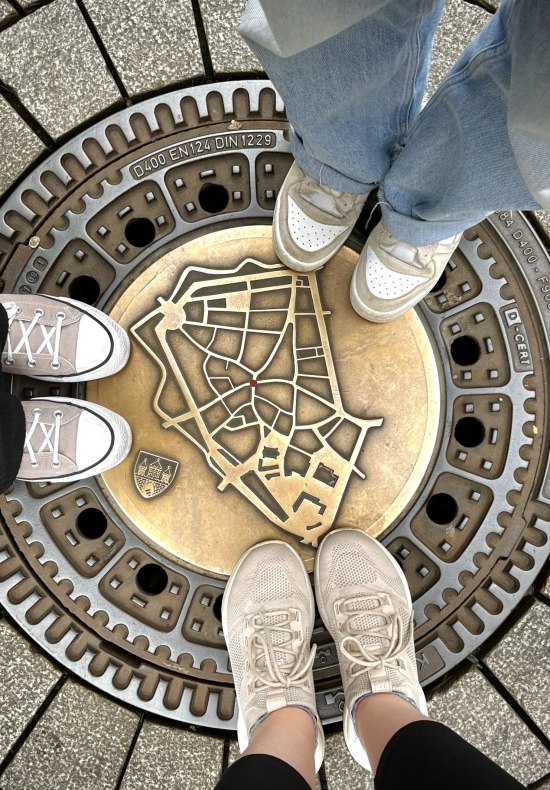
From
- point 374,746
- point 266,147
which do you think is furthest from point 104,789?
point 266,147

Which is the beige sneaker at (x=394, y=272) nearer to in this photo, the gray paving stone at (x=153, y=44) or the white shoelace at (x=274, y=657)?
the gray paving stone at (x=153, y=44)

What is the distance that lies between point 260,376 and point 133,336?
0.32m

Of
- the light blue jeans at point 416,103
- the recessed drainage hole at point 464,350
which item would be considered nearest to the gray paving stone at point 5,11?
the light blue jeans at point 416,103

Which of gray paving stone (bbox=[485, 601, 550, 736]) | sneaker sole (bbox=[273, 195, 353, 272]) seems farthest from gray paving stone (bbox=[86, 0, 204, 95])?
gray paving stone (bbox=[485, 601, 550, 736])

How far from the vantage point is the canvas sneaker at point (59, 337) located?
123 cm

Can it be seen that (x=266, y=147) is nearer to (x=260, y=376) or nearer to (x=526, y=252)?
(x=260, y=376)

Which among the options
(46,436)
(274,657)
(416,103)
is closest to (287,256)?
(416,103)

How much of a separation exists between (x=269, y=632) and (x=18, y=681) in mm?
613

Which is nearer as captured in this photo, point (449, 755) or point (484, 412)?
point (449, 755)

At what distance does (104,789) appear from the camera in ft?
4.24

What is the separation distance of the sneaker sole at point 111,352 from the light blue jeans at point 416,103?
1.90ft

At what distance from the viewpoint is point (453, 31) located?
4.41ft

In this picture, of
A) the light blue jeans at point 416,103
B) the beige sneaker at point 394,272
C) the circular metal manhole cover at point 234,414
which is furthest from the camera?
the circular metal manhole cover at point 234,414

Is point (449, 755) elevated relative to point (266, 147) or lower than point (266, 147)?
lower
